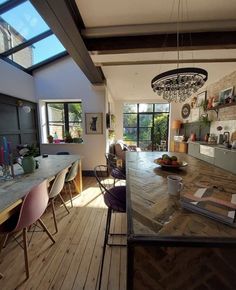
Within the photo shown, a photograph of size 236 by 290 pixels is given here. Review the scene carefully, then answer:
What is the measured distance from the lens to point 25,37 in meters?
3.23

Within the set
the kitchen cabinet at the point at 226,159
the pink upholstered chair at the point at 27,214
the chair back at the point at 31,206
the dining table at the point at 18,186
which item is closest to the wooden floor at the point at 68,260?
the pink upholstered chair at the point at 27,214

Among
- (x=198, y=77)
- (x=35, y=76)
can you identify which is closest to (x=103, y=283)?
(x=198, y=77)

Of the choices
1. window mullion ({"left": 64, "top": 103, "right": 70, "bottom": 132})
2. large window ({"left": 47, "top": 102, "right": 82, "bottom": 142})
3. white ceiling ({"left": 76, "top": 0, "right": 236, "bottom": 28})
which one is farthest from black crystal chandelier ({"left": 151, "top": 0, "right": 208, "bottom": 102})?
window mullion ({"left": 64, "top": 103, "right": 70, "bottom": 132})

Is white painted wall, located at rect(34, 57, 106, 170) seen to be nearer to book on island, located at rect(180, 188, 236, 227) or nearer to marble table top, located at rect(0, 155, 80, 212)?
marble table top, located at rect(0, 155, 80, 212)

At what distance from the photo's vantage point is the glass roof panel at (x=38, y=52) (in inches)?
142

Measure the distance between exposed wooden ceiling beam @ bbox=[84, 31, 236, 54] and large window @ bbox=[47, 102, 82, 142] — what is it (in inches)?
91.6

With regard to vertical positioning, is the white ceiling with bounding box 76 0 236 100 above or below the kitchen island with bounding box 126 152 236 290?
above

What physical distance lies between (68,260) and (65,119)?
3816 mm

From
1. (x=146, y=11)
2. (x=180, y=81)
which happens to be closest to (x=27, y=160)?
(x=180, y=81)

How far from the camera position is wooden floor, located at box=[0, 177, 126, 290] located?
4.75ft

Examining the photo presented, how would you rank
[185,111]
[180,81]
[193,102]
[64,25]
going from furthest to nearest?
1. [185,111]
2. [193,102]
3. [180,81]
4. [64,25]

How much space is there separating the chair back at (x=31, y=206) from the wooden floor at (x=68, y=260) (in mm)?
509

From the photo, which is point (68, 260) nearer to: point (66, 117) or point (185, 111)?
point (66, 117)

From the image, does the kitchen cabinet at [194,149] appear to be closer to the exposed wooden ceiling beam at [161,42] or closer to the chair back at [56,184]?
the exposed wooden ceiling beam at [161,42]
